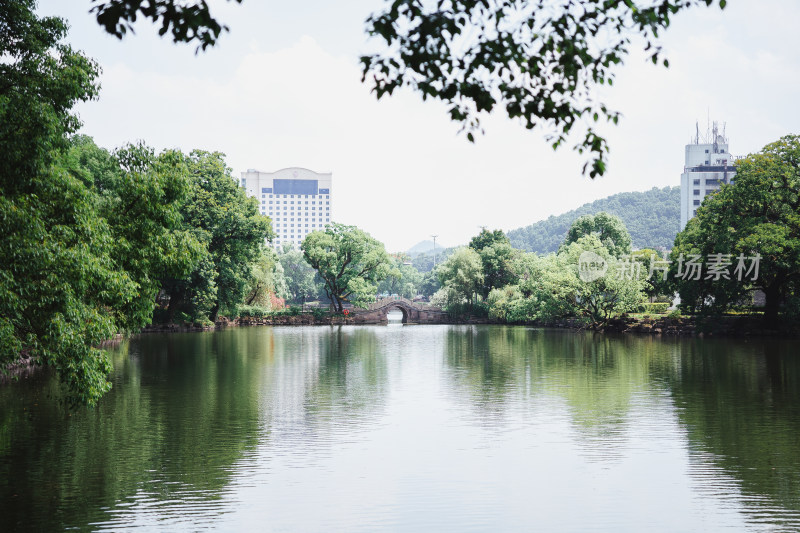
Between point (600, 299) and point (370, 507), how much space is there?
42.7m

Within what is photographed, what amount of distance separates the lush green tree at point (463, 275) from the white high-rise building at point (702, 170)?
65.4m

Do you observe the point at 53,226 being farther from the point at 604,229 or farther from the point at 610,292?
the point at 604,229

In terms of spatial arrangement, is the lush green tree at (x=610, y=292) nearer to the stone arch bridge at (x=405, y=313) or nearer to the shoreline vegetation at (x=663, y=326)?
the shoreline vegetation at (x=663, y=326)

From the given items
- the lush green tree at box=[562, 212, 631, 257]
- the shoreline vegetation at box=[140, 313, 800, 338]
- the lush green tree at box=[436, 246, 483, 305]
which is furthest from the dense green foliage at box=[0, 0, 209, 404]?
the lush green tree at box=[562, 212, 631, 257]

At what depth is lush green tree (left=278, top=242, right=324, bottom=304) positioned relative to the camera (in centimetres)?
12100

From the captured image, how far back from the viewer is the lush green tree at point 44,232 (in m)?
11.5

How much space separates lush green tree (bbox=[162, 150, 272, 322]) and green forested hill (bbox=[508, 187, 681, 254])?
103 metres

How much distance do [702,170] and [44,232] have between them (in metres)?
127

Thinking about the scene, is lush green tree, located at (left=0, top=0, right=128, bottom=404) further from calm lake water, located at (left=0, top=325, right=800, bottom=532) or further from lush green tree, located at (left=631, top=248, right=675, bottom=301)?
lush green tree, located at (left=631, top=248, right=675, bottom=301)

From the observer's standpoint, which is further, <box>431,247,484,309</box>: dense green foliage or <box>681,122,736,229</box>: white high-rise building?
<box>681,122,736,229</box>: white high-rise building

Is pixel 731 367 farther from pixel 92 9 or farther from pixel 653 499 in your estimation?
pixel 92 9

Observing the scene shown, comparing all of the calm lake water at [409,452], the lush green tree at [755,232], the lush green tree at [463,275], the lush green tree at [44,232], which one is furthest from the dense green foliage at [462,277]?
the lush green tree at [44,232]

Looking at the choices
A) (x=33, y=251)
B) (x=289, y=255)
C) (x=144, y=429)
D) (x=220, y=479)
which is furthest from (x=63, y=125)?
(x=289, y=255)

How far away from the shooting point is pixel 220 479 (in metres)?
10.7
